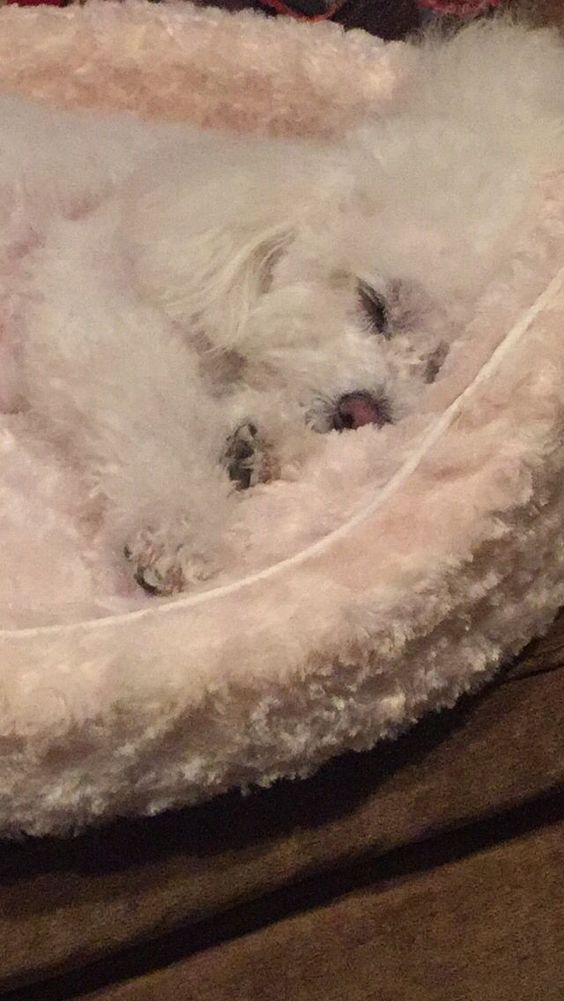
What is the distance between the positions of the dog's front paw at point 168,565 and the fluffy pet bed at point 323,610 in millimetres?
19

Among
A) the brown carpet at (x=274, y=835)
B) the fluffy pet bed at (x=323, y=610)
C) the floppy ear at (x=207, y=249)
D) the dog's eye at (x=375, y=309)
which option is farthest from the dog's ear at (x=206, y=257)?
the brown carpet at (x=274, y=835)

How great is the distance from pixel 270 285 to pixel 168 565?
0.36m

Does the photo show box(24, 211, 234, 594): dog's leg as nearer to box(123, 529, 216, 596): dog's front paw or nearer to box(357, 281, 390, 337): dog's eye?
box(123, 529, 216, 596): dog's front paw

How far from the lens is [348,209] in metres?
1.15

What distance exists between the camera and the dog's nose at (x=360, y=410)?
111 centimetres

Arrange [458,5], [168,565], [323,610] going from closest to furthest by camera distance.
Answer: [323,610] < [168,565] < [458,5]

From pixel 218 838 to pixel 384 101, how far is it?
93cm

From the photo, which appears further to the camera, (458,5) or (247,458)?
(458,5)

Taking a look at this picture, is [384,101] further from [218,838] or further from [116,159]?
[218,838]

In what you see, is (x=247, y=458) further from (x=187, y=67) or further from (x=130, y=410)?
(x=187, y=67)

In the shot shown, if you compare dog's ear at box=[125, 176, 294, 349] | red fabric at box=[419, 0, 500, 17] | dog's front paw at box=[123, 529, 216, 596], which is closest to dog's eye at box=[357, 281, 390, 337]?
dog's ear at box=[125, 176, 294, 349]

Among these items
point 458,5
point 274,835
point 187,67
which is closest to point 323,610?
point 274,835

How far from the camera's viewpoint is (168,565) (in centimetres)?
102

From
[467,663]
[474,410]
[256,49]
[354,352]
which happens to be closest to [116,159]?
[256,49]
